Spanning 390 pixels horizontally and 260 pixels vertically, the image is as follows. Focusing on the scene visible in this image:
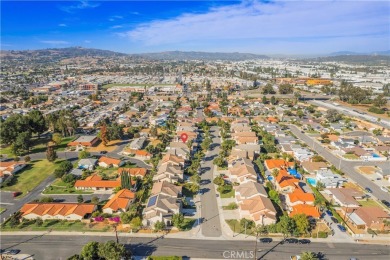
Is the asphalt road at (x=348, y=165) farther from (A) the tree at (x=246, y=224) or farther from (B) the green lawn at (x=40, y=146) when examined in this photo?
(B) the green lawn at (x=40, y=146)

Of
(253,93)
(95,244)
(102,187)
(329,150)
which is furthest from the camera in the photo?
(253,93)

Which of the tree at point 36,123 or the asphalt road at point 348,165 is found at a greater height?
the tree at point 36,123

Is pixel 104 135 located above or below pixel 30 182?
above

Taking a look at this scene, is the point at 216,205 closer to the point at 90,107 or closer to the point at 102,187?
the point at 102,187

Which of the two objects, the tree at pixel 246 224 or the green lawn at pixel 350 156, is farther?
the green lawn at pixel 350 156

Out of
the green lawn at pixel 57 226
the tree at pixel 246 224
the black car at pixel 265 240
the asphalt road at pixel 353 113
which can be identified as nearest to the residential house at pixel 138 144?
the green lawn at pixel 57 226

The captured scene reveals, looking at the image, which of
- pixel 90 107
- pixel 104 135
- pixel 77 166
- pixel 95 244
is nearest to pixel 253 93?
pixel 90 107

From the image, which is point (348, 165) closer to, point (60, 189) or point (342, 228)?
point (342, 228)

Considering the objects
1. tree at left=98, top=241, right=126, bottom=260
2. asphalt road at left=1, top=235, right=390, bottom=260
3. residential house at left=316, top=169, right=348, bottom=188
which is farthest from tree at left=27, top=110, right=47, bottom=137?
residential house at left=316, top=169, right=348, bottom=188
